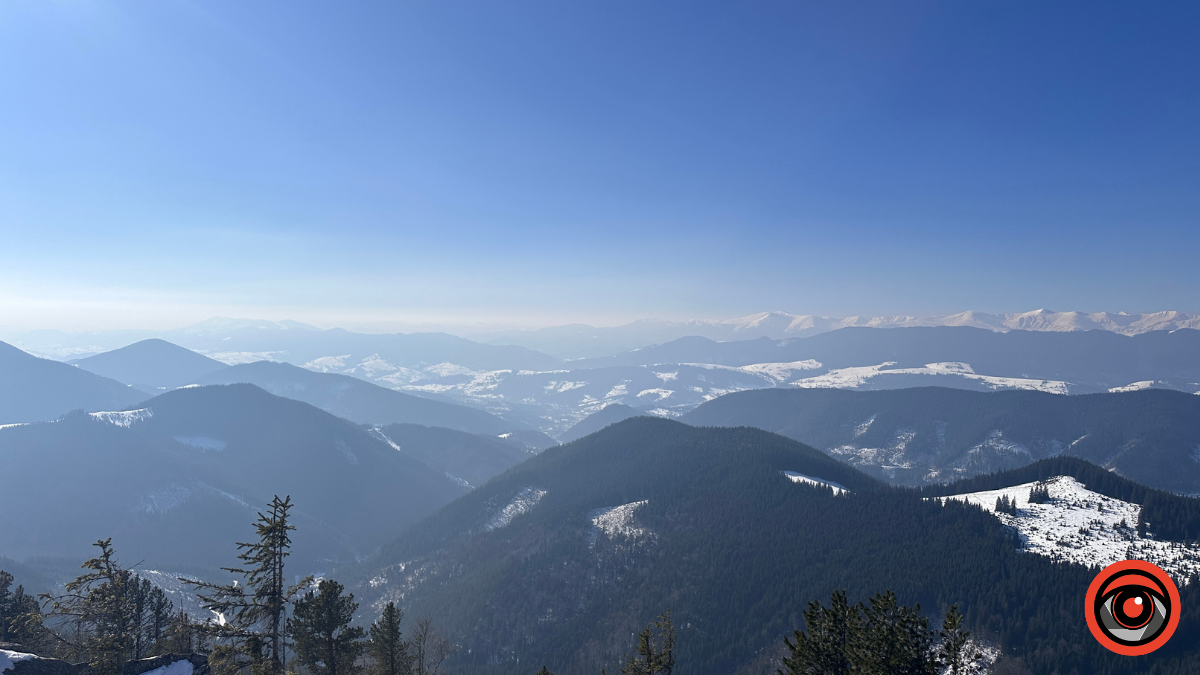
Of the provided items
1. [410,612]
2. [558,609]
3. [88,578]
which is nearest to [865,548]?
[558,609]

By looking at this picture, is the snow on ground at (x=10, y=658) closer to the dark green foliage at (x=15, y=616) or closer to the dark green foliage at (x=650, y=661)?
the dark green foliage at (x=15, y=616)

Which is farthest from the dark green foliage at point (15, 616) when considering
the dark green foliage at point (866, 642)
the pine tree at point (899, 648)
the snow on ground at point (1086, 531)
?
the snow on ground at point (1086, 531)

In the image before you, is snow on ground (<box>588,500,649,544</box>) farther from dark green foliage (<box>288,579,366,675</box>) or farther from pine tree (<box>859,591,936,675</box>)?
pine tree (<box>859,591,936,675</box>)

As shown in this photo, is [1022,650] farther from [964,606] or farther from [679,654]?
[679,654]

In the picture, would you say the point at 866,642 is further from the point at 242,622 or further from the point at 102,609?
the point at 102,609

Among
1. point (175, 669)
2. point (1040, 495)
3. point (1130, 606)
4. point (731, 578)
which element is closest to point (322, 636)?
point (175, 669)

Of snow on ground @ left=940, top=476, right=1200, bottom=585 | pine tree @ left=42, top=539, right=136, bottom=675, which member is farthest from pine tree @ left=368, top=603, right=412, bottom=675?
snow on ground @ left=940, top=476, right=1200, bottom=585
